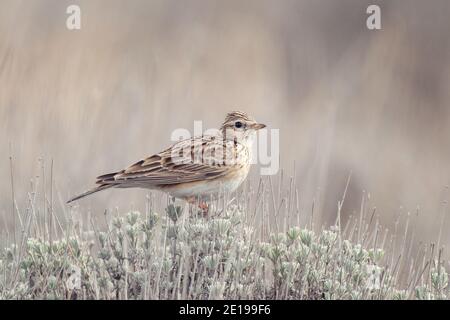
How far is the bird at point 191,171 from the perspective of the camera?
689 centimetres

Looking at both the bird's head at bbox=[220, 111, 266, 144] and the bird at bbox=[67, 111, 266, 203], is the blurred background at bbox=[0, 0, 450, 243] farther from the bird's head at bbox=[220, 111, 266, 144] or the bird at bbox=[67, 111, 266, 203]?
the bird at bbox=[67, 111, 266, 203]

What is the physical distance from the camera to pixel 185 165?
7.14 metres

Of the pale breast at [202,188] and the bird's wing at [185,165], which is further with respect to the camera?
the pale breast at [202,188]

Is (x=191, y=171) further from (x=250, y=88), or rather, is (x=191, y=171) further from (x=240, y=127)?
(x=250, y=88)

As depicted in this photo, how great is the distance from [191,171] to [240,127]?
709 millimetres

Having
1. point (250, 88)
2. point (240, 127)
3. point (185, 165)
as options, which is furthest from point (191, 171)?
point (250, 88)

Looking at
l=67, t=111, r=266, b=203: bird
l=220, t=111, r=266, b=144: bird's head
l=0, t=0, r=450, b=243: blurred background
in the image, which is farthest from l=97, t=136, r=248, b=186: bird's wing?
l=0, t=0, r=450, b=243: blurred background

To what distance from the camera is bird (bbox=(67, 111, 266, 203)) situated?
6.89 m

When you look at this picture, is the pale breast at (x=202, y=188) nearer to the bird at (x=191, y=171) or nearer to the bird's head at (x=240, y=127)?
the bird at (x=191, y=171)

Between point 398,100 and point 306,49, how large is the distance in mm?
1795

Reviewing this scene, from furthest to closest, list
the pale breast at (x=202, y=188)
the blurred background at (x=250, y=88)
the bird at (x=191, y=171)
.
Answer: the blurred background at (x=250, y=88) → the pale breast at (x=202, y=188) → the bird at (x=191, y=171)

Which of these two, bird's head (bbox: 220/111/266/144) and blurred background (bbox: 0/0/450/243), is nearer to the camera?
bird's head (bbox: 220/111/266/144)

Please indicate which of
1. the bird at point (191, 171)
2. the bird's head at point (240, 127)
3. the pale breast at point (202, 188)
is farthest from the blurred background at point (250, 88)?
the pale breast at point (202, 188)

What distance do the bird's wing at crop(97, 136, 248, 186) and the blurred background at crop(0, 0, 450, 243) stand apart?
2.53 meters
